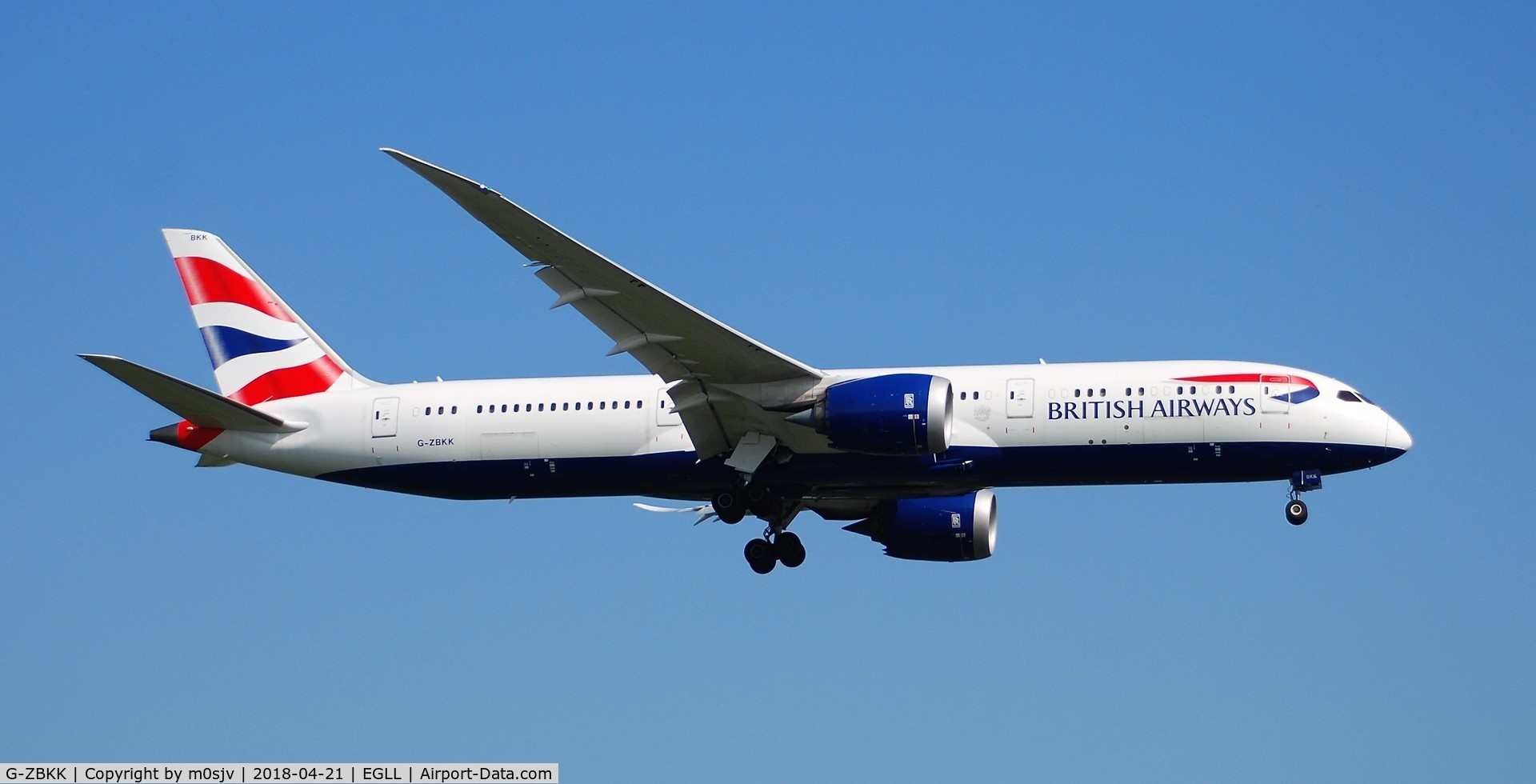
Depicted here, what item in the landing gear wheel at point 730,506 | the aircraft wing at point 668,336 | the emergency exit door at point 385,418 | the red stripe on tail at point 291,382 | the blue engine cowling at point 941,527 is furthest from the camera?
the red stripe on tail at point 291,382

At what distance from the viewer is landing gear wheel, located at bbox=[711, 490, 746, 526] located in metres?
39.7

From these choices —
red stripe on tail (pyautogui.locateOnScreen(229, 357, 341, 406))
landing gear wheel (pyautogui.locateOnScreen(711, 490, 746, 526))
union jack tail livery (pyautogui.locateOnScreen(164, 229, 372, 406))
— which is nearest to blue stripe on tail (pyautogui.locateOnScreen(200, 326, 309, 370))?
union jack tail livery (pyautogui.locateOnScreen(164, 229, 372, 406))

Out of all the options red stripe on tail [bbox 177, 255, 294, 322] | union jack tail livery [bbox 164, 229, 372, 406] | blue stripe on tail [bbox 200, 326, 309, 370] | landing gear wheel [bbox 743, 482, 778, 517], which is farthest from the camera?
red stripe on tail [bbox 177, 255, 294, 322]

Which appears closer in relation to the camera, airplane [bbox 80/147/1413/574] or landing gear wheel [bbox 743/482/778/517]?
airplane [bbox 80/147/1413/574]

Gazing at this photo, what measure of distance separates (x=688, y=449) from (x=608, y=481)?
1924 mm

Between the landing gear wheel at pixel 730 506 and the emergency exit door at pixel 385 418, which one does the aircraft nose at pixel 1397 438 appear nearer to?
the landing gear wheel at pixel 730 506

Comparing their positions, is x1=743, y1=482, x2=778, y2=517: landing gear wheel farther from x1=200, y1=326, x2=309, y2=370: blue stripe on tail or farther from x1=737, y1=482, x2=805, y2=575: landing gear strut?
x1=200, y1=326, x2=309, y2=370: blue stripe on tail

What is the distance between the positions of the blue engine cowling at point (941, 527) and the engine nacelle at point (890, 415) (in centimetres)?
571

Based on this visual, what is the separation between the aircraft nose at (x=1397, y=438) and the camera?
3756 cm

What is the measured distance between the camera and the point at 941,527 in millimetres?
42750

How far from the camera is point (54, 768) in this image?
3369cm

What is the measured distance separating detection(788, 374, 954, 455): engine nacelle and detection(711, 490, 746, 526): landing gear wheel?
3.22 m

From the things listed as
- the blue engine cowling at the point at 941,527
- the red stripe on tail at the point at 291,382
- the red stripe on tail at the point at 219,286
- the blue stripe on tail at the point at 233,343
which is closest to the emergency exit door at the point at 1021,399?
the blue engine cowling at the point at 941,527

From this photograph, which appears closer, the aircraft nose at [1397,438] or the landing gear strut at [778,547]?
the aircraft nose at [1397,438]
